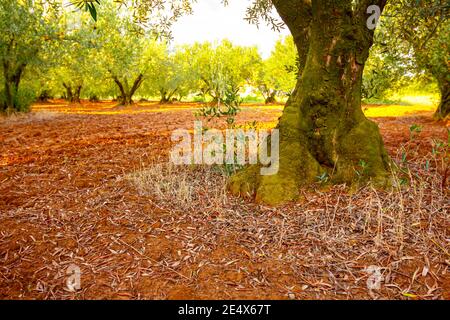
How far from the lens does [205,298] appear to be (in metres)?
2.85

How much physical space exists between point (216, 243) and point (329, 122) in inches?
107

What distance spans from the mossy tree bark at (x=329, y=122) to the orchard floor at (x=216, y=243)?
35cm

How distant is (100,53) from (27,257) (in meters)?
22.6

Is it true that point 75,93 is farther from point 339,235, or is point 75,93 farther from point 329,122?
point 339,235

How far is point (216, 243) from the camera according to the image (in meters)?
3.70

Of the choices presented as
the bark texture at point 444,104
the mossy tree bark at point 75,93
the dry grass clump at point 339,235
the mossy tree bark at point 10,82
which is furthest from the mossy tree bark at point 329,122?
the mossy tree bark at point 75,93

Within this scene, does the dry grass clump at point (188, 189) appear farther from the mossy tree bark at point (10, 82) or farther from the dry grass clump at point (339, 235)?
the mossy tree bark at point (10, 82)

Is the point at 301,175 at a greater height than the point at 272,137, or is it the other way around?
the point at 272,137

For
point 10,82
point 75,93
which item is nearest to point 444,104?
point 10,82

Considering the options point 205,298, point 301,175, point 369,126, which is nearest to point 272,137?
point 301,175

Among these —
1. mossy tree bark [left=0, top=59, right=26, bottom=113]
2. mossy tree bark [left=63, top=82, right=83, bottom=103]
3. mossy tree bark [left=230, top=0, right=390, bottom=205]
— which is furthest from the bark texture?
mossy tree bark [left=63, top=82, right=83, bottom=103]

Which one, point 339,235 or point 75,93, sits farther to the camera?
point 75,93

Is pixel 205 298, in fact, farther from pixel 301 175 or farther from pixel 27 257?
pixel 301 175

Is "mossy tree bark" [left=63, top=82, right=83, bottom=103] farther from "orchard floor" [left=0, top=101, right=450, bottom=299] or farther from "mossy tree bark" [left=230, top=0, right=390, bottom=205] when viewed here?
"mossy tree bark" [left=230, top=0, right=390, bottom=205]
